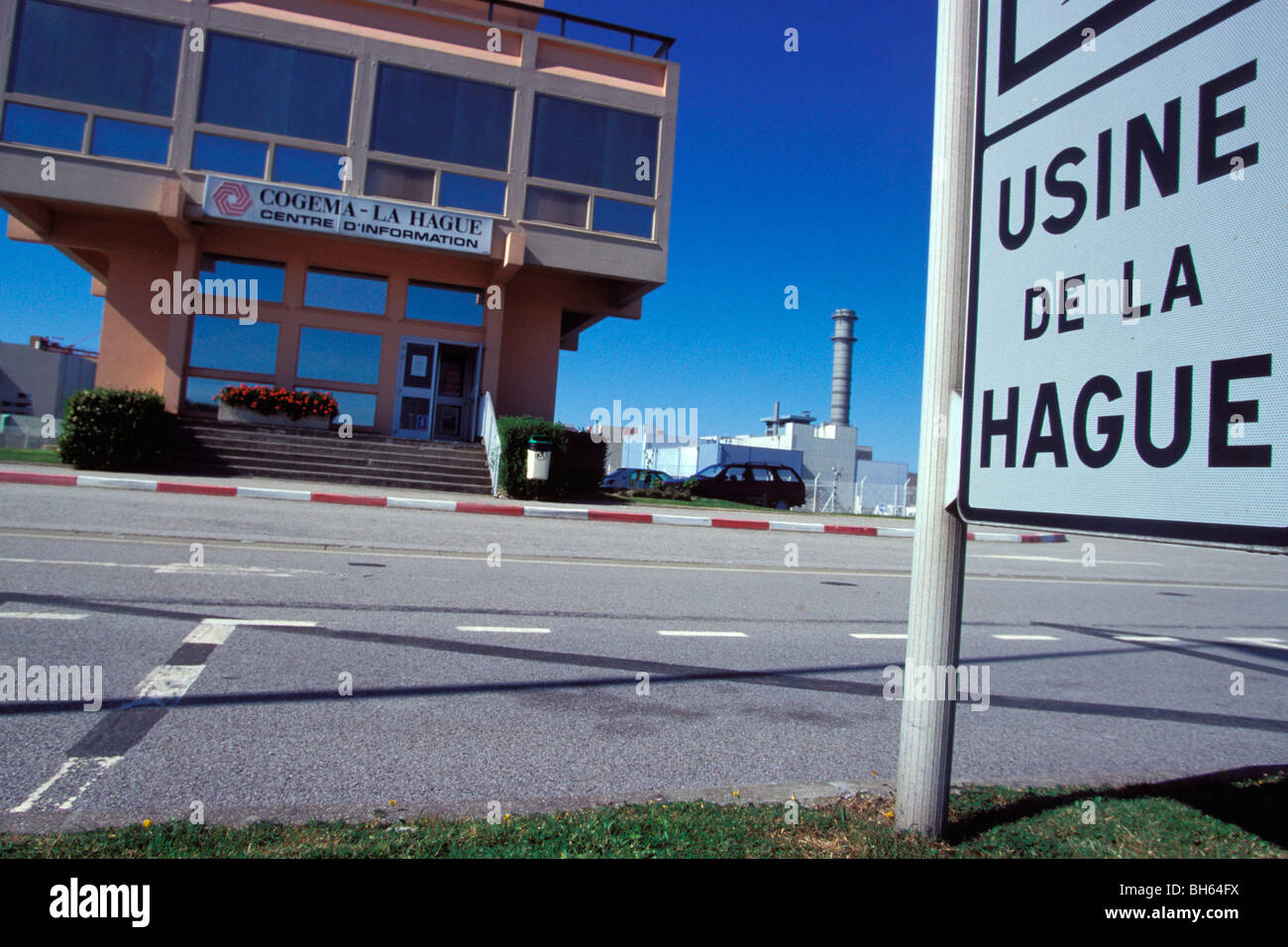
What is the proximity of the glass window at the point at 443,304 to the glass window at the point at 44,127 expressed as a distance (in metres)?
7.31

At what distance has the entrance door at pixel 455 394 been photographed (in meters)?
20.8

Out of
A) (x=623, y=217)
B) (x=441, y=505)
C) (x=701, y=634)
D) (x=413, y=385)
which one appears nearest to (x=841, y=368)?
(x=623, y=217)

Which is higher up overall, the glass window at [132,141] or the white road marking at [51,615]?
the glass window at [132,141]

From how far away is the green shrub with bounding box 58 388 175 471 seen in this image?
50.1 ft

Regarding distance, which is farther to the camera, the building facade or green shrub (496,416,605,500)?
the building facade

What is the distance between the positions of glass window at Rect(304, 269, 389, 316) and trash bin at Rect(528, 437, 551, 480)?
6415 mm

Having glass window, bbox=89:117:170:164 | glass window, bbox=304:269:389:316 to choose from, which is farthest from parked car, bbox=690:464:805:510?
glass window, bbox=89:117:170:164

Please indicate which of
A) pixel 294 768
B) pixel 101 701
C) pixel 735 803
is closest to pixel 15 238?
pixel 101 701

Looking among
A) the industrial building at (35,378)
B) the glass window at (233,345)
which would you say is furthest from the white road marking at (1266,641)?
the industrial building at (35,378)

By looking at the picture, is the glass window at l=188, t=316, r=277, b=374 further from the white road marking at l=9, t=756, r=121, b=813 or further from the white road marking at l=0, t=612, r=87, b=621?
the white road marking at l=9, t=756, r=121, b=813

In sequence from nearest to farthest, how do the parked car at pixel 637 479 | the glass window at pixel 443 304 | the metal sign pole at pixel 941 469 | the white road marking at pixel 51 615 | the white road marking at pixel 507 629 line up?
1. the metal sign pole at pixel 941 469
2. the white road marking at pixel 51 615
3. the white road marking at pixel 507 629
4. the glass window at pixel 443 304
5. the parked car at pixel 637 479

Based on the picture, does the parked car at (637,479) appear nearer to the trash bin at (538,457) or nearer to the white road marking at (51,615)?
the trash bin at (538,457)
